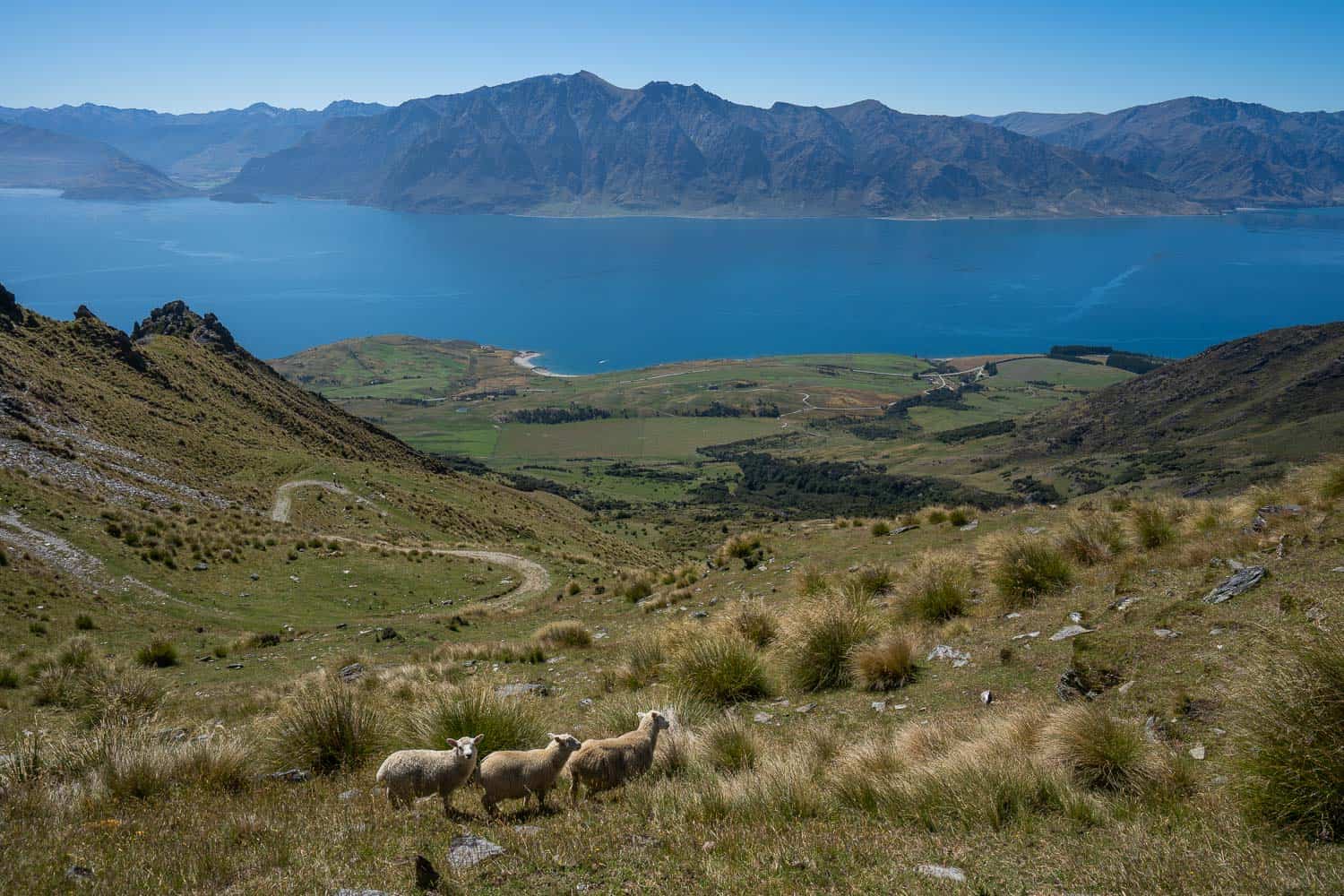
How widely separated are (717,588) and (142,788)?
1145 cm

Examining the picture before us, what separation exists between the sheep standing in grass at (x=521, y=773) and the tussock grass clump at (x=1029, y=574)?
267 inches

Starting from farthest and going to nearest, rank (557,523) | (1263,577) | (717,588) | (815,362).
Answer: (815,362) → (557,523) → (717,588) → (1263,577)

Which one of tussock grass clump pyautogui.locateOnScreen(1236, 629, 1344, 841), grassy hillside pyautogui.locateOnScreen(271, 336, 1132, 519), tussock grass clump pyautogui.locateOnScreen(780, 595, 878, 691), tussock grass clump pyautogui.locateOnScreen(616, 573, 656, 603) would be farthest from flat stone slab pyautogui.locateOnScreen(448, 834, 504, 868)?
grassy hillside pyautogui.locateOnScreen(271, 336, 1132, 519)

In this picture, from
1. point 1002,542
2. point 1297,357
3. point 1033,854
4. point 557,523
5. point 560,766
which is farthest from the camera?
point 1297,357

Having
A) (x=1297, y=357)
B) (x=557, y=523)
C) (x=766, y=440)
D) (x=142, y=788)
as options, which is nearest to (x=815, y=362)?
(x=766, y=440)

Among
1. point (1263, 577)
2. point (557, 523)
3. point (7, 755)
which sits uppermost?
point (1263, 577)

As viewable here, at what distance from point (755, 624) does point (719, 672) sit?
236 centimetres

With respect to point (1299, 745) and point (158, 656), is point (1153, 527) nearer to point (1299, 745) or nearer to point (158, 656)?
point (1299, 745)

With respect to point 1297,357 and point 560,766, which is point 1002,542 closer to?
point 560,766

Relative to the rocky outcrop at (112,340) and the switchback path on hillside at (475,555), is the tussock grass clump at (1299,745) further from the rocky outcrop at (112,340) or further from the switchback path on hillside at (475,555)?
the rocky outcrop at (112,340)

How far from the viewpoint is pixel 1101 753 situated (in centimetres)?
557

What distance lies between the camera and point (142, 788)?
6203 mm

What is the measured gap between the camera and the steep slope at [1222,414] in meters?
71.1

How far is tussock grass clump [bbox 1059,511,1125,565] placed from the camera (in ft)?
37.2
